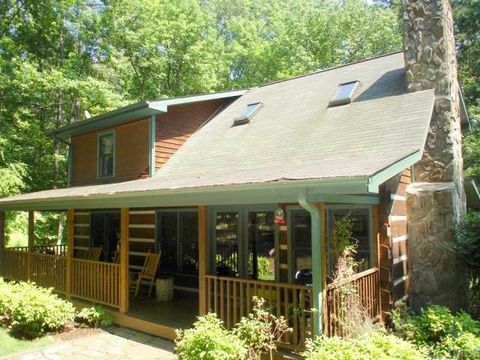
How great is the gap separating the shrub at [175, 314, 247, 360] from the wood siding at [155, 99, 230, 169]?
6.20 m

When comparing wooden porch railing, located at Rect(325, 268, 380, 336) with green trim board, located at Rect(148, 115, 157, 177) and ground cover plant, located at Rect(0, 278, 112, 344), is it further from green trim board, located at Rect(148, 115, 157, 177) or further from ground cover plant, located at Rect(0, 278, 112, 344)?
green trim board, located at Rect(148, 115, 157, 177)

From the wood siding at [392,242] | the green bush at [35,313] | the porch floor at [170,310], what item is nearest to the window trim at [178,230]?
the porch floor at [170,310]

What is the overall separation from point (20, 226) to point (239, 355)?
16.7 metres

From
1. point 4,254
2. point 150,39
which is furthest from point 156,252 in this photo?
point 150,39

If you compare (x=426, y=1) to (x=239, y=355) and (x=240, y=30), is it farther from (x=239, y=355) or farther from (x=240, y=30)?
(x=240, y=30)

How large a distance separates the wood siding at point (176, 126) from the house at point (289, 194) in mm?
41

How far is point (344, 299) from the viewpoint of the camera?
573 centimetres

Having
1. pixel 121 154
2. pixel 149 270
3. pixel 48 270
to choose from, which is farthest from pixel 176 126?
pixel 48 270

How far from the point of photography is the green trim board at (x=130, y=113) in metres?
10.5

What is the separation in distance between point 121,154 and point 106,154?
92 cm

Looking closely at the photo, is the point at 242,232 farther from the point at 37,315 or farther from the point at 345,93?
the point at 37,315

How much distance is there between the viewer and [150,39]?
21.4 m

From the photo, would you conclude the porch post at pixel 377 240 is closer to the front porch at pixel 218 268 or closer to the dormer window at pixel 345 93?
the front porch at pixel 218 268

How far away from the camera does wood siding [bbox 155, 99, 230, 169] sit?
36.0 feet
